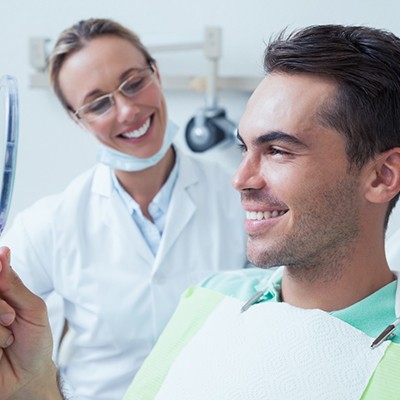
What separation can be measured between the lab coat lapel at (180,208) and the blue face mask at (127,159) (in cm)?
10

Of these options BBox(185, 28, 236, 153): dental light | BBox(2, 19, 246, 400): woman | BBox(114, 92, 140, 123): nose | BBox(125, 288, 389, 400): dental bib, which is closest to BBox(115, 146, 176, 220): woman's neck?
BBox(2, 19, 246, 400): woman

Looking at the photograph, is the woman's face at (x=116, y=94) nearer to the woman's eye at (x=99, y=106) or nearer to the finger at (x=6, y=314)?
the woman's eye at (x=99, y=106)

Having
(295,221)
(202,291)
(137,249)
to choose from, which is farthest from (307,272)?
(137,249)

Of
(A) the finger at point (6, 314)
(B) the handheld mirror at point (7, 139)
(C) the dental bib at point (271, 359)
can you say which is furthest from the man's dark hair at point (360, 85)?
(A) the finger at point (6, 314)

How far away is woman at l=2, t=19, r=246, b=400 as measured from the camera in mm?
1706

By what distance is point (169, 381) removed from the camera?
1.27 metres

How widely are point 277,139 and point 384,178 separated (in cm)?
20

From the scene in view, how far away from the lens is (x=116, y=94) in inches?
67.4

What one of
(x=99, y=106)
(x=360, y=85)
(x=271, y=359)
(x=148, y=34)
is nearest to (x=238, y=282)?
(x=271, y=359)

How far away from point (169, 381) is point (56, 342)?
673mm

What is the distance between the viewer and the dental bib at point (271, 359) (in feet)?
3.63

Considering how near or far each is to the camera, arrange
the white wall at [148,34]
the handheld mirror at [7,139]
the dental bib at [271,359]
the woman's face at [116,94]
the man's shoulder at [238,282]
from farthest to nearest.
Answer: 1. the white wall at [148,34]
2. the woman's face at [116,94]
3. the man's shoulder at [238,282]
4. the dental bib at [271,359]
5. the handheld mirror at [7,139]

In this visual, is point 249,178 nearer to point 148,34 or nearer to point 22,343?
point 22,343

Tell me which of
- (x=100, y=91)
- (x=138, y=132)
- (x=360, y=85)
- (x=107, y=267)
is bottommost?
(x=107, y=267)
